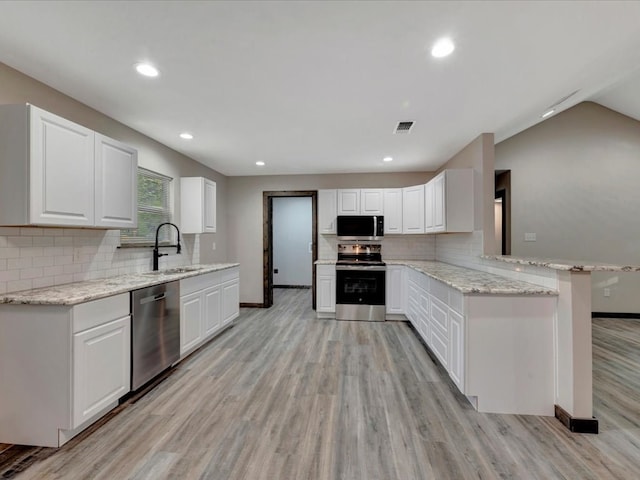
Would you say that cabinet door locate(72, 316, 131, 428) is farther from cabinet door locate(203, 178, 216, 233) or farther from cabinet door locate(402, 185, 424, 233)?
cabinet door locate(402, 185, 424, 233)

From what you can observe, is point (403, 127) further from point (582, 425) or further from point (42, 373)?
point (42, 373)

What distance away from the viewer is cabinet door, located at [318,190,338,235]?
4.74 m

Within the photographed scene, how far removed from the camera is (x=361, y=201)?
15.4ft

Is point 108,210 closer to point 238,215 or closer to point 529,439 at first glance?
point 238,215

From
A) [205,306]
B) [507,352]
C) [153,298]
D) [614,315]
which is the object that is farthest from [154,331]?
[614,315]

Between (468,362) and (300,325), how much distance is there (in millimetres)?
2535

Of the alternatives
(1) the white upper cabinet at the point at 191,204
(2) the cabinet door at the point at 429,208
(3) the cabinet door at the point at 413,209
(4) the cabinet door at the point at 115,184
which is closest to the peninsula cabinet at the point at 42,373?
(4) the cabinet door at the point at 115,184

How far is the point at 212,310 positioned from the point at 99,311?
5.23 ft

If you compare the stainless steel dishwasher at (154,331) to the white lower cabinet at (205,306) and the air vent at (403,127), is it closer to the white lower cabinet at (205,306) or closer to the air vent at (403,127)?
the white lower cabinet at (205,306)

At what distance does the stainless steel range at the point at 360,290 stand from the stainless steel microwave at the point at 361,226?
492mm

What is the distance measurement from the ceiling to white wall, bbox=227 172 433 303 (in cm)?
199

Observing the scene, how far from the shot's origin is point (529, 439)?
5.89ft

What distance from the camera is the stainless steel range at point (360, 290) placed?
4336mm

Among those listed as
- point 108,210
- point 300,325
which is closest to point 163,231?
point 108,210
